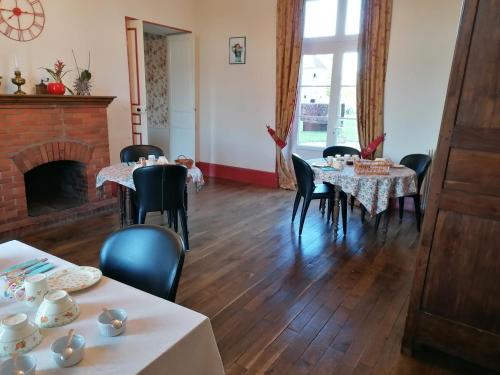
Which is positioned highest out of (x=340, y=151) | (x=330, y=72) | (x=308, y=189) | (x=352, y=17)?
(x=352, y=17)

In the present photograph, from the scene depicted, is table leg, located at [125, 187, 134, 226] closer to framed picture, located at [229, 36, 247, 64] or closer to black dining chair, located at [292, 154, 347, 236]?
black dining chair, located at [292, 154, 347, 236]

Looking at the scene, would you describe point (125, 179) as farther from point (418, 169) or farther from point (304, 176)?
point (418, 169)

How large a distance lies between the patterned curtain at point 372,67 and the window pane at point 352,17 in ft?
0.66

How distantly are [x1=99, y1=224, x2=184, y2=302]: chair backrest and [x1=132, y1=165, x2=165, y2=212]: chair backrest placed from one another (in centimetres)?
143

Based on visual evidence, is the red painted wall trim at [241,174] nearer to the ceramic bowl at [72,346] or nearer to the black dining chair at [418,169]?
the black dining chair at [418,169]

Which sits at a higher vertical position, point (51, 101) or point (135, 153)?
point (51, 101)

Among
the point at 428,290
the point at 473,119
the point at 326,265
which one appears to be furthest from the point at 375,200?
the point at 473,119

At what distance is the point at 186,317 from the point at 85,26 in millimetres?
4297

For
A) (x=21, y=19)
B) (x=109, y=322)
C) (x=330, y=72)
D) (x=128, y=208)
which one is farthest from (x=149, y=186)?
(x=330, y=72)

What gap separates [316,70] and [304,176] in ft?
7.60

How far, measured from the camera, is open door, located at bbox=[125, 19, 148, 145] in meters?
4.80

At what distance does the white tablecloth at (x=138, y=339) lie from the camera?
90cm

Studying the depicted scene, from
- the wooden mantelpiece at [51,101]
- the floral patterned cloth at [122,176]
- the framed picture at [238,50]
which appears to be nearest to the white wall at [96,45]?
the wooden mantelpiece at [51,101]

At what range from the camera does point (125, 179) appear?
3.10 meters
